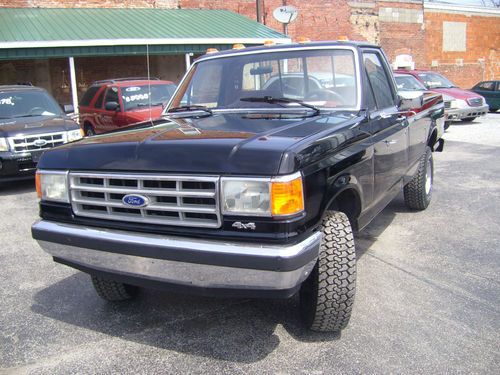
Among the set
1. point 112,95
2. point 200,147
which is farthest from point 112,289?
point 112,95

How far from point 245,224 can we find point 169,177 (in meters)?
0.51

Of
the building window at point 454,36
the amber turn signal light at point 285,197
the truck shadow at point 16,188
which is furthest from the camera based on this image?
the building window at point 454,36

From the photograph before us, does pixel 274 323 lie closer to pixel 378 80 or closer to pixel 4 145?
pixel 378 80

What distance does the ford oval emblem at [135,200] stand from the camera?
2.85 meters

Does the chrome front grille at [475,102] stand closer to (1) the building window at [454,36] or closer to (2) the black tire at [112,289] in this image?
(2) the black tire at [112,289]

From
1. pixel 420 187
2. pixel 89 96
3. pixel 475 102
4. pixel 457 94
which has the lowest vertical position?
pixel 420 187

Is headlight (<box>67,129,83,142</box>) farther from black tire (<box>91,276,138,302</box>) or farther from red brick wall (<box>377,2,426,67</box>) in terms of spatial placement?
red brick wall (<box>377,2,426,67</box>)

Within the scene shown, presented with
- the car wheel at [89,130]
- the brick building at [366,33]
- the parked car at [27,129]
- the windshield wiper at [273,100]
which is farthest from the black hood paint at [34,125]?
the brick building at [366,33]

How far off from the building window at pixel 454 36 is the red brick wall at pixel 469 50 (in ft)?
0.74

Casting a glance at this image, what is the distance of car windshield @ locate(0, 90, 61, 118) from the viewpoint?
899cm

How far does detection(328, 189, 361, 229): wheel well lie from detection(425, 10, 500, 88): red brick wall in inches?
1056

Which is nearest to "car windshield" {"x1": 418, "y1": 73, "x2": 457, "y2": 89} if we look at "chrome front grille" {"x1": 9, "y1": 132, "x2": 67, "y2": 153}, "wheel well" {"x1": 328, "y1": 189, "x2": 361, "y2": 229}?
"chrome front grille" {"x1": 9, "y1": 132, "x2": 67, "y2": 153}

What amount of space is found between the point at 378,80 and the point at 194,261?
274 centimetres

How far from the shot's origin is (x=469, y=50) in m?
29.7
